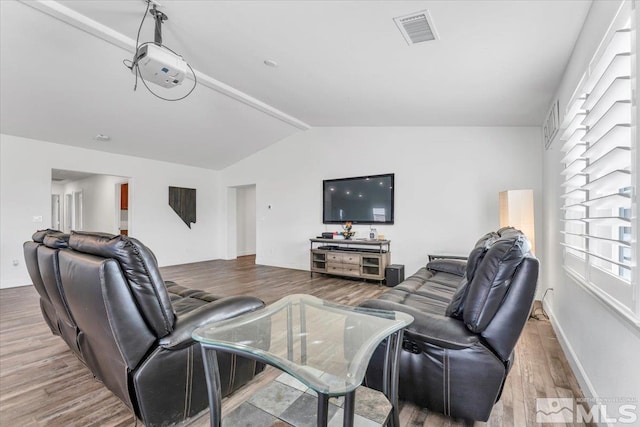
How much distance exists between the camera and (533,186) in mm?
4012

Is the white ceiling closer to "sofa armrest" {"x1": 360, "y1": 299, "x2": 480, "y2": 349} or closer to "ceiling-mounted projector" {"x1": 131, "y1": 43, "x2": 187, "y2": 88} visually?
"ceiling-mounted projector" {"x1": 131, "y1": 43, "x2": 187, "y2": 88}

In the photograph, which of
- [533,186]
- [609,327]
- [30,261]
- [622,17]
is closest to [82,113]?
[30,261]

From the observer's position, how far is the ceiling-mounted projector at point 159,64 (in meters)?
2.25

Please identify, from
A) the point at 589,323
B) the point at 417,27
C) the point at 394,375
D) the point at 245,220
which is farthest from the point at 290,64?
the point at 245,220

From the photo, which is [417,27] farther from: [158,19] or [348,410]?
[348,410]

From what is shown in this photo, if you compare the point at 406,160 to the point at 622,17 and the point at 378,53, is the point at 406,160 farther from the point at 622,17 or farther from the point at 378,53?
the point at 622,17

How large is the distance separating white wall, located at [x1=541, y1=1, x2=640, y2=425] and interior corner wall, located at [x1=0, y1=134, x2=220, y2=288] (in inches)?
273

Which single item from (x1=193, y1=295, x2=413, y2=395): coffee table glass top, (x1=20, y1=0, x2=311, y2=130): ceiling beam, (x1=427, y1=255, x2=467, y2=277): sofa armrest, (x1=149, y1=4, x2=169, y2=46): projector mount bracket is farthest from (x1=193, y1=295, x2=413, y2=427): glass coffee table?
(x1=20, y1=0, x2=311, y2=130): ceiling beam

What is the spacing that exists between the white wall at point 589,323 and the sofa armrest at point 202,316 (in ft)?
5.85

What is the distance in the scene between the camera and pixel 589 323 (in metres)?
1.78

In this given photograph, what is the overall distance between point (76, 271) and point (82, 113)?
13.7 ft

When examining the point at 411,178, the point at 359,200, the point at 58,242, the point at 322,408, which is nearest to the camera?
the point at 322,408

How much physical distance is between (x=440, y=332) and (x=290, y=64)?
2.92 metres

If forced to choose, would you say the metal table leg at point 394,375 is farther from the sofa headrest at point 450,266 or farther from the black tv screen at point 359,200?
the black tv screen at point 359,200
